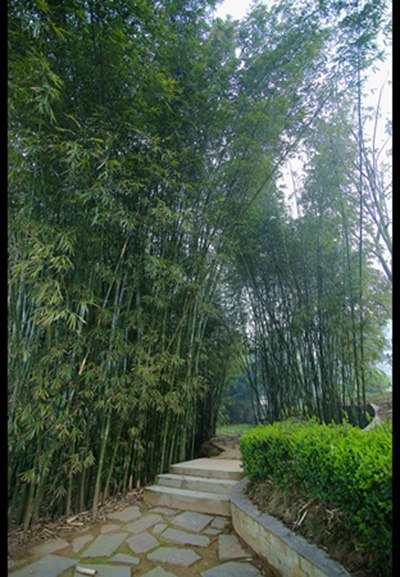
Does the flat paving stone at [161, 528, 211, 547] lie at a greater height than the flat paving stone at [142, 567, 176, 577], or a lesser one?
lesser

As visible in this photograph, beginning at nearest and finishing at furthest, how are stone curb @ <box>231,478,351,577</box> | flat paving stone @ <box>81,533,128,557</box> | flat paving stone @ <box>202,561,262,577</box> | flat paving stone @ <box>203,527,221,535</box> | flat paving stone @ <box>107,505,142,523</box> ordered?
stone curb @ <box>231,478,351,577</box> → flat paving stone @ <box>202,561,262,577</box> → flat paving stone @ <box>81,533,128,557</box> → flat paving stone @ <box>203,527,221,535</box> → flat paving stone @ <box>107,505,142,523</box>

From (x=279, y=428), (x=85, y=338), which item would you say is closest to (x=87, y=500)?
(x=85, y=338)

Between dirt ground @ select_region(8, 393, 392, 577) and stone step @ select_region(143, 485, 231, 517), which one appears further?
stone step @ select_region(143, 485, 231, 517)

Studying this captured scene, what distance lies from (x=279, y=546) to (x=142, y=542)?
0.98 meters

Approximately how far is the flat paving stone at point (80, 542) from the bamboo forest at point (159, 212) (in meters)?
0.31

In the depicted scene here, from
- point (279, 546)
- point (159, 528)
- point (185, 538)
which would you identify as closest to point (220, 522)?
point (185, 538)

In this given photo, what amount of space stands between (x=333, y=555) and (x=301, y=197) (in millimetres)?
4023

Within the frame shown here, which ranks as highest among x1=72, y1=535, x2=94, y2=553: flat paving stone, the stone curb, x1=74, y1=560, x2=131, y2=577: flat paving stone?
the stone curb

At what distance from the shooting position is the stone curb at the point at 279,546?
3.89 feet

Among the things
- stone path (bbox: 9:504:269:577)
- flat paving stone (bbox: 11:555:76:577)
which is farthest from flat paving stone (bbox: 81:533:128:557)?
flat paving stone (bbox: 11:555:76:577)

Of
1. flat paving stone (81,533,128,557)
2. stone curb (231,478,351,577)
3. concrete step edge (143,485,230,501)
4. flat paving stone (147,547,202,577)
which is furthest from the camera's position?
concrete step edge (143,485,230,501)

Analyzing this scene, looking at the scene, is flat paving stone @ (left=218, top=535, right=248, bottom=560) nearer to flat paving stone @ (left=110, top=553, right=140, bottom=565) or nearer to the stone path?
the stone path

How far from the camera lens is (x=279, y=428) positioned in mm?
2150

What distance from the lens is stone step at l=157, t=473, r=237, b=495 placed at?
2573 mm
